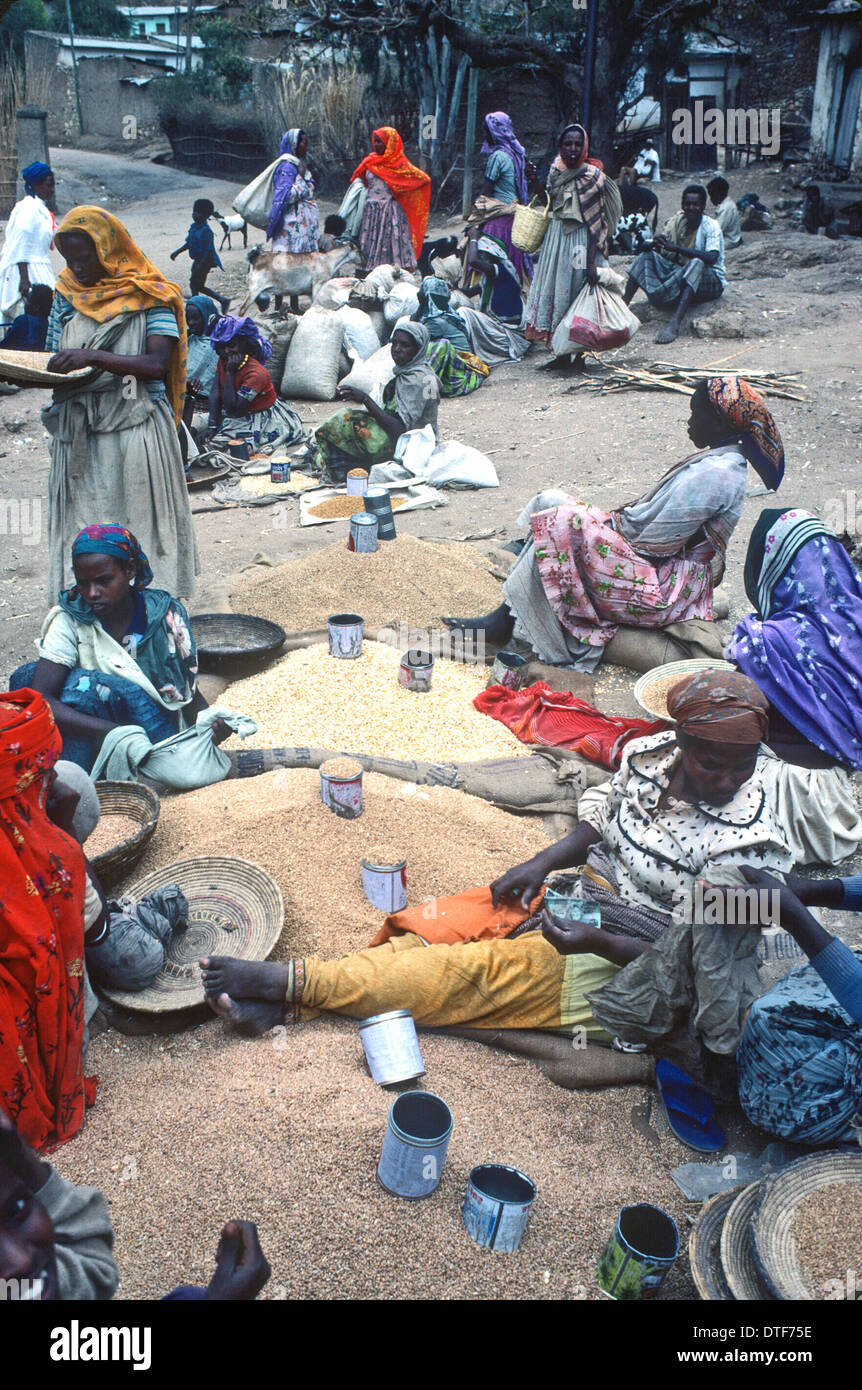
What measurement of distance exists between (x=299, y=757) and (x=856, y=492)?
4447 millimetres

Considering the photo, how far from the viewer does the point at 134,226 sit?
16359 millimetres

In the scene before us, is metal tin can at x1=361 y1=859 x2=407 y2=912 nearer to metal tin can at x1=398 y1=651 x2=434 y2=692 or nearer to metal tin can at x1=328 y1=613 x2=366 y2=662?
metal tin can at x1=398 y1=651 x2=434 y2=692

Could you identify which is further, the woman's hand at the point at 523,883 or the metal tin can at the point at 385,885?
the metal tin can at the point at 385,885

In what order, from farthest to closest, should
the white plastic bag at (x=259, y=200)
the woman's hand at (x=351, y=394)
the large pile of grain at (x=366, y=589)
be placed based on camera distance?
the white plastic bag at (x=259, y=200)
the woman's hand at (x=351, y=394)
the large pile of grain at (x=366, y=589)

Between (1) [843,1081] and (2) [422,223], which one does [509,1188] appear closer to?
(1) [843,1081]

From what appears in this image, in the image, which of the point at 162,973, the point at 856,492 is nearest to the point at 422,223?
the point at 856,492

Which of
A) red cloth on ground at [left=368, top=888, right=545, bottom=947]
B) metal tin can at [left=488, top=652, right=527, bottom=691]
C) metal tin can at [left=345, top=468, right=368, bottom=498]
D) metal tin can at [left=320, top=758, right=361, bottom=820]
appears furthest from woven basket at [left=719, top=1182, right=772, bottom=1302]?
metal tin can at [left=345, top=468, right=368, bottom=498]

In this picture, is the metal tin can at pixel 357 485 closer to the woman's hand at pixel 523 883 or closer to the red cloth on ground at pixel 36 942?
the woman's hand at pixel 523 883

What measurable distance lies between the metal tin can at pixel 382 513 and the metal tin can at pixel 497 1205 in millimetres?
3735

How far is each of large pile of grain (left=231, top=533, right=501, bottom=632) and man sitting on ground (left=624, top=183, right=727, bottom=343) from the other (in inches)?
222

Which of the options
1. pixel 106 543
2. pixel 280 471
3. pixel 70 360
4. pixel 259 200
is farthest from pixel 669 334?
pixel 106 543

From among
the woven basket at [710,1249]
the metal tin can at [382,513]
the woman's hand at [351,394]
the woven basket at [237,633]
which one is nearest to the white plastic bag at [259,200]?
the woman's hand at [351,394]

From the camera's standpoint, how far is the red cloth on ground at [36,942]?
1.88m

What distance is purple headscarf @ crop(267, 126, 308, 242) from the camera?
34.3 feet
